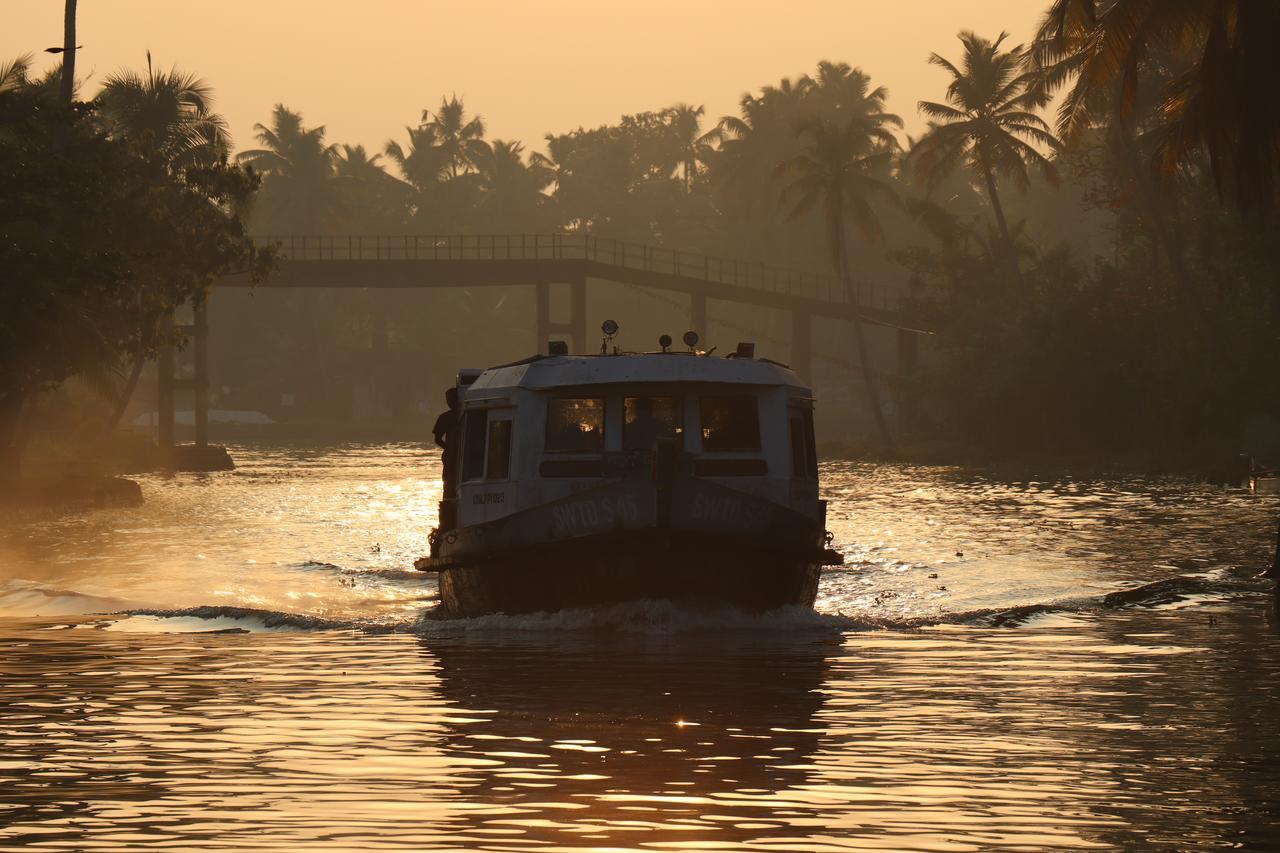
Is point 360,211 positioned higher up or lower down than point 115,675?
higher up

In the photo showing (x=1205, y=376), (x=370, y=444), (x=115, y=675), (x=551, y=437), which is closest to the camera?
(x=115, y=675)

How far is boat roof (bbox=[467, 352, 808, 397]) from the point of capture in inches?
779

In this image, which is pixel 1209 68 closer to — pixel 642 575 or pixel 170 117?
pixel 642 575

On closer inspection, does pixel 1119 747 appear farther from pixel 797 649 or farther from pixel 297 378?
pixel 297 378

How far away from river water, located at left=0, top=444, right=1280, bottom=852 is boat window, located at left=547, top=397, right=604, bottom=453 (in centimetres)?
191

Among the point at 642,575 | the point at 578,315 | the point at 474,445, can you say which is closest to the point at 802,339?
the point at 578,315

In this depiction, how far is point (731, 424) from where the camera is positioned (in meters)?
20.3

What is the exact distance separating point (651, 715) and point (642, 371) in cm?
726

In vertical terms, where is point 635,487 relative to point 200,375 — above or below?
below

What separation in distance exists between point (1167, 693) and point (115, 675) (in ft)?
27.6

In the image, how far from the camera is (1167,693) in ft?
46.4

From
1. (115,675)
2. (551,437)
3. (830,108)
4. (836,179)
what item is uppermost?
(830,108)

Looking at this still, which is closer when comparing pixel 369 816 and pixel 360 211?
pixel 369 816

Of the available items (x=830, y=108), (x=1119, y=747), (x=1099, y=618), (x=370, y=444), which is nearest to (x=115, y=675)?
(x=1119, y=747)
